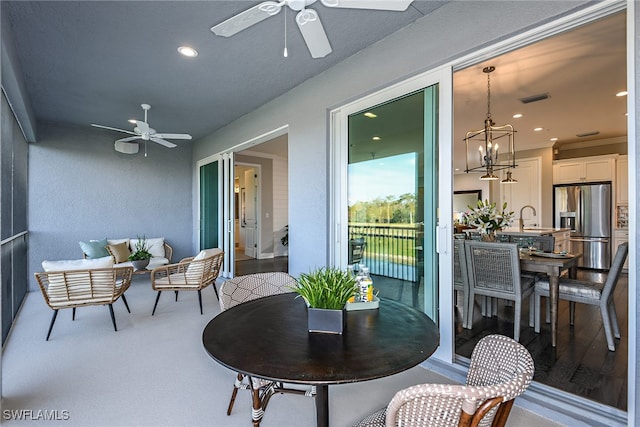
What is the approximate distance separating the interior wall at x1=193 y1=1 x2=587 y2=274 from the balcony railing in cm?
47

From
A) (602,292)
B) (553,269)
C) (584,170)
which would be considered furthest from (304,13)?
(584,170)

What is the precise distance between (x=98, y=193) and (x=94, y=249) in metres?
1.21

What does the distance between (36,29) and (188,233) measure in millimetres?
4725

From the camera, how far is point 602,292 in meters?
2.57

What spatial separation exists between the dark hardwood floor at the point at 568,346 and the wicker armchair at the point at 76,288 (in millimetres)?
2818

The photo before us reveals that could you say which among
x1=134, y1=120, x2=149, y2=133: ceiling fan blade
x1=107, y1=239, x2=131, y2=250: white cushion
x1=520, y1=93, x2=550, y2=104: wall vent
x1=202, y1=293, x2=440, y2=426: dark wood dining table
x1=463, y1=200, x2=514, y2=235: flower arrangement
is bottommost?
x1=202, y1=293, x2=440, y2=426: dark wood dining table

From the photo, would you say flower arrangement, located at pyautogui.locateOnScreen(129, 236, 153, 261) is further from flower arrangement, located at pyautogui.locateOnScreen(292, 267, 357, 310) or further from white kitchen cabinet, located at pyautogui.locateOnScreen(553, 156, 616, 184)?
white kitchen cabinet, located at pyautogui.locateOnScreen(553, 156, 616, 184)

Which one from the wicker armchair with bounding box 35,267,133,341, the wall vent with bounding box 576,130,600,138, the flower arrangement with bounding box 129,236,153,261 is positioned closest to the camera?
the wicker armchair with bounding box 35,267,133,341

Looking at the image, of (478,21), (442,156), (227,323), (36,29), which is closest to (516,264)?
(442,156)

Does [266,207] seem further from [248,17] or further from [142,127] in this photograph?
[248,17]

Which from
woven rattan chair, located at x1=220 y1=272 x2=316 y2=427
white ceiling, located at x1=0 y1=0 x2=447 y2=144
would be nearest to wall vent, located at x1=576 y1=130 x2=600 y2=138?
white ceiling, located at x1=0 y1=0 x2=447 y2=144

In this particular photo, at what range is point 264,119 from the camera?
14.4ft

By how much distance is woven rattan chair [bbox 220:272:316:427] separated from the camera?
5.05 feet

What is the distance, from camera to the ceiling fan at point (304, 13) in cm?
151
